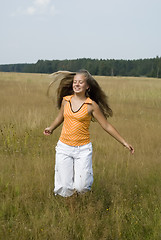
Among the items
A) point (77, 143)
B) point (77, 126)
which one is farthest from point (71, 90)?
point (77, 143)

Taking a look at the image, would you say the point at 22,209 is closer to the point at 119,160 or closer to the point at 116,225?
the point at 116,225

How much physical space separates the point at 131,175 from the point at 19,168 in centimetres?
153

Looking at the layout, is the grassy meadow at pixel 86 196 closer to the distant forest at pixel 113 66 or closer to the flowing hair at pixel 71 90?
the flowing hair at pixel 71 90

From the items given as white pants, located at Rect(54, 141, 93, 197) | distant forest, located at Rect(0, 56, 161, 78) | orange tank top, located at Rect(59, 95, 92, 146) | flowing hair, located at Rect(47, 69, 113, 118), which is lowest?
white pants, located at Rect(54, 141, 93, 197)

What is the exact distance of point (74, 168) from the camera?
2771 millimetres

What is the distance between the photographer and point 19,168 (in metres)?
3.79

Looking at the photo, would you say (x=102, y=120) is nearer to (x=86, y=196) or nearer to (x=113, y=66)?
(x=86, y=196)

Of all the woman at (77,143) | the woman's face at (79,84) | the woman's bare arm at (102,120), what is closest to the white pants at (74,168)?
the woman at (77,143)

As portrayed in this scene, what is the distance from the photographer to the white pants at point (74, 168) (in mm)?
2693

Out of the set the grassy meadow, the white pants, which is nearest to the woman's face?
the white pants

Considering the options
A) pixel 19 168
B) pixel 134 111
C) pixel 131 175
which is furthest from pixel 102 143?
pixel 134 111

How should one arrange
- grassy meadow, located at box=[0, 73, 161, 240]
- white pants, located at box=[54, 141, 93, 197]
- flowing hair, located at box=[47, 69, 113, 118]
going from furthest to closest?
flowing hair, located at box=[47, 69, 113, 118]
white pants, located at box=[54, 141, 93, 197]
grassy meadow, located at box=[0, 73, 161, 240]

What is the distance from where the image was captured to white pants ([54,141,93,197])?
8.84 feet

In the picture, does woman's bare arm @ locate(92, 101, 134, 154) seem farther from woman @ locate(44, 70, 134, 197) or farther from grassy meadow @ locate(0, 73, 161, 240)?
grassy meadow @ locate(0, 73, 161, 240)
